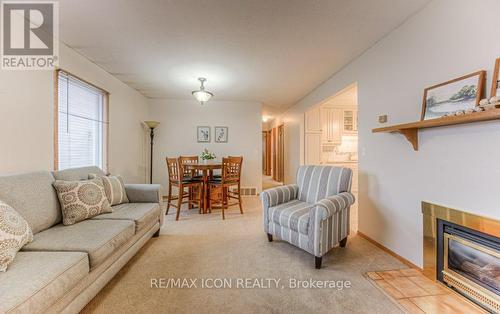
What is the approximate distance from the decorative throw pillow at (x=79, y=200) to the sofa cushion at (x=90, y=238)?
0.08 metres

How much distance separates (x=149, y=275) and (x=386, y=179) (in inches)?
99.2

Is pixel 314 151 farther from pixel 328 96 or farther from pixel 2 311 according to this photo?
pixel 2 311

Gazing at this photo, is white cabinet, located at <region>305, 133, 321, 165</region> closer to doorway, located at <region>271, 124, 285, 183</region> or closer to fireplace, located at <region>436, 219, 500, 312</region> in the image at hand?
doorway, located at <region>271, 124, 285, 183</region>

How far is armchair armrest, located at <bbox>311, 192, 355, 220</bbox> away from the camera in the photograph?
1.86m

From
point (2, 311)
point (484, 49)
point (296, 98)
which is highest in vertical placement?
point (296, 98)

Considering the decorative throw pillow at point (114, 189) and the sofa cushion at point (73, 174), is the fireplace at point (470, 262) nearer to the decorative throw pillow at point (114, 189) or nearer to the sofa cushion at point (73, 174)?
the decorative throw pillow at point (114, 189)

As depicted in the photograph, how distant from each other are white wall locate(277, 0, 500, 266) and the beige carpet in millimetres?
475

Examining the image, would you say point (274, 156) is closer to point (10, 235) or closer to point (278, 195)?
point (278, 195)

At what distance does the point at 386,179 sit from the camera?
229cm

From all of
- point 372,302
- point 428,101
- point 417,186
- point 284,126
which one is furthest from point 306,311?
point 284,126

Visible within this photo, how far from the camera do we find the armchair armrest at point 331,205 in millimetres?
1857

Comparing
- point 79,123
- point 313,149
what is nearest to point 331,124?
point 313,149

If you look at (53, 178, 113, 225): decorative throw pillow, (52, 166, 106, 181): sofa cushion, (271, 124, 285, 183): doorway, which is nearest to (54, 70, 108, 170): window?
(52, 166, 106, 181): sofa cushion

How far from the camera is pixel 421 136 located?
1868 mm
